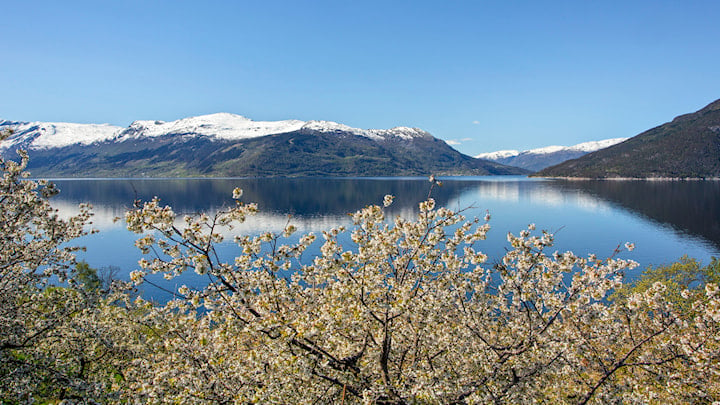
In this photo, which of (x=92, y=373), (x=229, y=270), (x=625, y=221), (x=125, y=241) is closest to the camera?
(x=229, y=270)

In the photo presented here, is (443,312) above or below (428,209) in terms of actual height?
below

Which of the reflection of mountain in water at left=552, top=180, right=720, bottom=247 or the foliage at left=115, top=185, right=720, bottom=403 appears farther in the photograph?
the reflection of mountain in water at left=552, top=180, right=720, bottom=247

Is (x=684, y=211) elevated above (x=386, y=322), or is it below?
below

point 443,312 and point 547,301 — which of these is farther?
point 443,312

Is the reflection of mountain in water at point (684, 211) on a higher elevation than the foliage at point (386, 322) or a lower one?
lower

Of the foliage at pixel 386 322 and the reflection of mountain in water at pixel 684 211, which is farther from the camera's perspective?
the reflection of mountain in water at pixel 684 211

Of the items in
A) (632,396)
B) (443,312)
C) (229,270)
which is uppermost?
(229,270)

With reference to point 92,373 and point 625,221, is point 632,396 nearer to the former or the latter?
point 92,373

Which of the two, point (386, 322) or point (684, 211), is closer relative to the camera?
point (386, 322)

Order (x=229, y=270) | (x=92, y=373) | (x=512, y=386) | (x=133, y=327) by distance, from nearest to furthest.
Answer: (x=229, y=270) < (x=512, y=386) < (x=92, y=373) < (x=133, y=327)

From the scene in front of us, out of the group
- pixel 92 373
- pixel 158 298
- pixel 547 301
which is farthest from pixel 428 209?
pixel 158 298

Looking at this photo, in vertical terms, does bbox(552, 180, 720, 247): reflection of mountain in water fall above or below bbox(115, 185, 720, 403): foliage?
below

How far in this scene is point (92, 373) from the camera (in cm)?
1373

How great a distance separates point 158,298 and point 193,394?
45860mm
